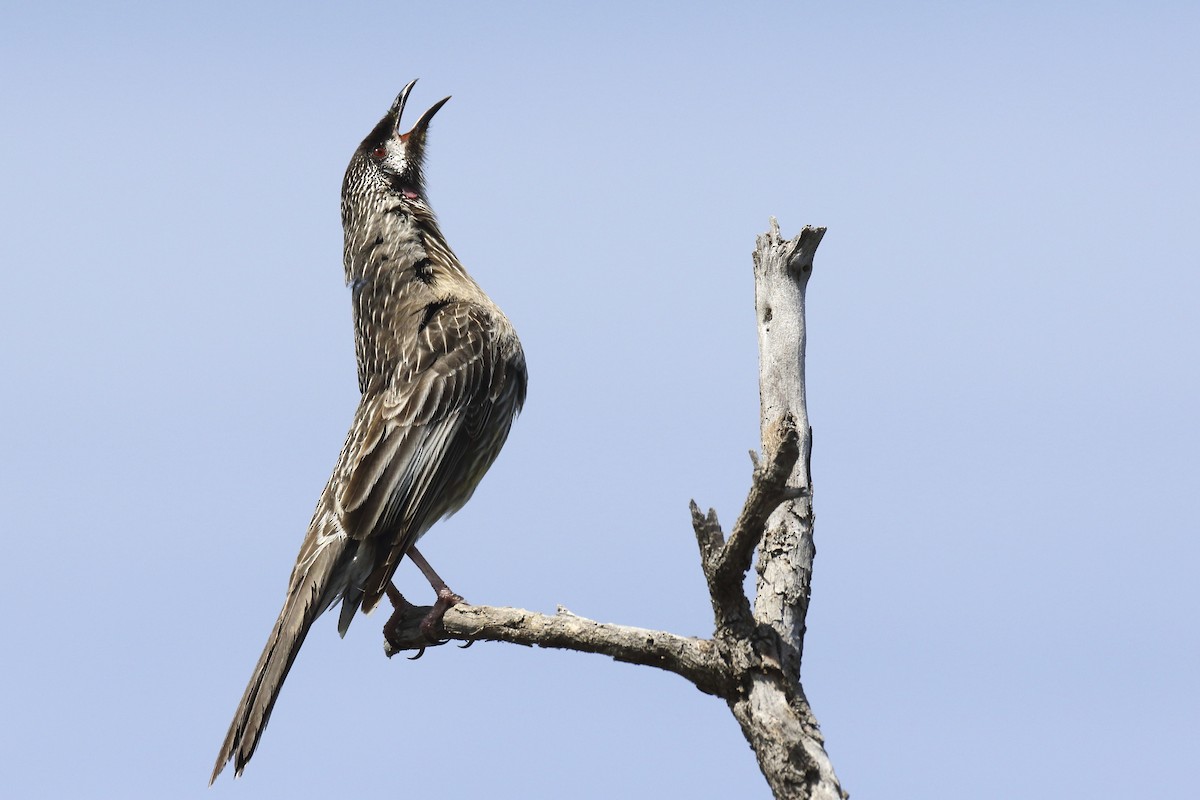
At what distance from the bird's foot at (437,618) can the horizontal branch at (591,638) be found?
0.05 meters

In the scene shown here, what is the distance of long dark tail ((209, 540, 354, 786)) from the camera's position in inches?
264

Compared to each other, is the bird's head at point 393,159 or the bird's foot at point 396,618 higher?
the bird's head at point 393,159

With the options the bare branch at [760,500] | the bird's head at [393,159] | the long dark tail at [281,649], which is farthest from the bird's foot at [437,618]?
the bird's head at [393,159]

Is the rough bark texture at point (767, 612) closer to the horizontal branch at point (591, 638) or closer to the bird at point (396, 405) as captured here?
the horizontal branch at point (591, 638)

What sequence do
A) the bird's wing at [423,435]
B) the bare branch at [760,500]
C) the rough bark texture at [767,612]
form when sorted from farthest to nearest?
the bird's wing at [423,435] → the rough bark texture at [767,612] → the bare branch at [760,500]

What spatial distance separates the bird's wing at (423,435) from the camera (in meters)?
7.63

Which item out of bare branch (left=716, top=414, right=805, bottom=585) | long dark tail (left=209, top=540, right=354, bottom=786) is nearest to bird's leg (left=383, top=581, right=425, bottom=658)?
long dark tail (left=209, top=540, right=354, bottom=786)

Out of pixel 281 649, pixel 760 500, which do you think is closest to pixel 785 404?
pixel 760 500

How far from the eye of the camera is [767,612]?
6.05 meters

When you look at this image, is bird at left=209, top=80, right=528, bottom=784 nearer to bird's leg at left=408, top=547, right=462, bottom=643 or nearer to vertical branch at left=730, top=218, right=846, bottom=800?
bird's leg at left=408, top=547, right=462, bottom=643

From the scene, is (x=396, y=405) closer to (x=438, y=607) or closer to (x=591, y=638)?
(x=438, y=607)

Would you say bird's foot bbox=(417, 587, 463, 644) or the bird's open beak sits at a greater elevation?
the bird's open beak

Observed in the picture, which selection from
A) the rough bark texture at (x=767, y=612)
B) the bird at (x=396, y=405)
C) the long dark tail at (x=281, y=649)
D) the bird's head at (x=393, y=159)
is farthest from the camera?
the bird's head at (x=393, y=159)

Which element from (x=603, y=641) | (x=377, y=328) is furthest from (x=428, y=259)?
(x=603, y=641)
